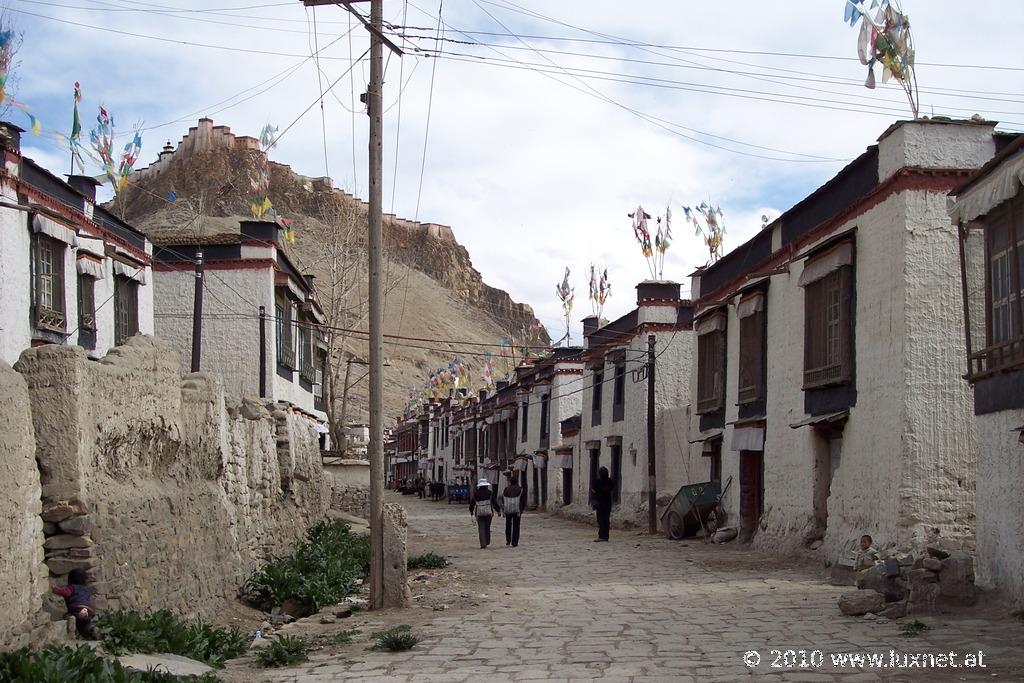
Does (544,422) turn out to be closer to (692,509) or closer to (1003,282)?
(692,509)

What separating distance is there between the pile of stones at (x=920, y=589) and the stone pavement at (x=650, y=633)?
0.22 metres

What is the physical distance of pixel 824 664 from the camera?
871cm

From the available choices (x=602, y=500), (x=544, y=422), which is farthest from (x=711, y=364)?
(x=544, y=422)

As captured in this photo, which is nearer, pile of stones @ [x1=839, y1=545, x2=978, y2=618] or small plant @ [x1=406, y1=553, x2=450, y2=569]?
pile of stones @ [x1=839, y1=545, x2=978, y2=618]

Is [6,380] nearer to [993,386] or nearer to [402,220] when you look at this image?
[993,386]

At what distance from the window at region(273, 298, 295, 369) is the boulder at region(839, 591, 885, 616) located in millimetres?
20620

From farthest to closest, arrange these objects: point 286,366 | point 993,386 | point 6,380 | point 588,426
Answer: point 588,426 < point 286,366 < point 993,386 < point 6,380

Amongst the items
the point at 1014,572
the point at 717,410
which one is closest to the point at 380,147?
the point at 1014,572

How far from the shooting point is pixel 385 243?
138250 millimetres

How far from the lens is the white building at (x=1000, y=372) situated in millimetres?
10984

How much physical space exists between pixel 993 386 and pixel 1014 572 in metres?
1.97

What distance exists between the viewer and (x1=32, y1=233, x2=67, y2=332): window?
2084 cm

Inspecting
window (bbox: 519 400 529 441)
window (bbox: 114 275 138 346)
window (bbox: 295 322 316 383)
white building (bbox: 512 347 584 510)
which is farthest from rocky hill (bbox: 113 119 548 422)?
window (bbox: 114 275 138 346)

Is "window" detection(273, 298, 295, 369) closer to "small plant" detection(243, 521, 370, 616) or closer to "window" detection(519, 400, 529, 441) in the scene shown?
"small plant" detection(243, 521, 370, 616)
